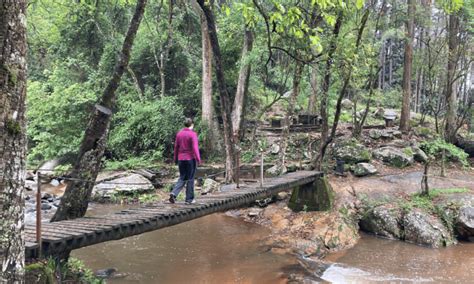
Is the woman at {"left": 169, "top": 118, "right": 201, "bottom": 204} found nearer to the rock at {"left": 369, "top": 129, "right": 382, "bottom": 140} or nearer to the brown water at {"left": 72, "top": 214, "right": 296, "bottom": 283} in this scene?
the brown water at {"left": 72, "top": 214, "right": 296, "bottom": 283}

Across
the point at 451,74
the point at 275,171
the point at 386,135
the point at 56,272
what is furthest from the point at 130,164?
the point at 451,74

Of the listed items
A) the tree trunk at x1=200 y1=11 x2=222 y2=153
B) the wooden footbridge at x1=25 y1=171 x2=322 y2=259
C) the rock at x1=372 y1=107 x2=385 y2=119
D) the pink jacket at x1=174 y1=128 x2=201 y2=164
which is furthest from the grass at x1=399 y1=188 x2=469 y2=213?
the rock at x1=372 y1=107 x2=385 y2=119

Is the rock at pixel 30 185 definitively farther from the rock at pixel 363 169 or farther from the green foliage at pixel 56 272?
the rock at pixel 363 169

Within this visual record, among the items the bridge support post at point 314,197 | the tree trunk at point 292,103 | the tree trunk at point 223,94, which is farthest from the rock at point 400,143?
the tree trunk at point 223,94

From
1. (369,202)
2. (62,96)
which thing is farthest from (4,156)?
(62,96)

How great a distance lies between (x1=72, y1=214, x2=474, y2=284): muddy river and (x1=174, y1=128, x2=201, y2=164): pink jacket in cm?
221

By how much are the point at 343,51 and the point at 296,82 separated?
2.79 meters

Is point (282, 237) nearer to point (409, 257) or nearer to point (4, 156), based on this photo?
point (409, 257)

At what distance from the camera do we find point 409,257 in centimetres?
828

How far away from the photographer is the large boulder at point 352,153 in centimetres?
1355

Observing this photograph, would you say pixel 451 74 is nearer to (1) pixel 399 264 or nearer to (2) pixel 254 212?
(2) pixel 254 212

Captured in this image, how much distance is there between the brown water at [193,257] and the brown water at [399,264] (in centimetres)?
115

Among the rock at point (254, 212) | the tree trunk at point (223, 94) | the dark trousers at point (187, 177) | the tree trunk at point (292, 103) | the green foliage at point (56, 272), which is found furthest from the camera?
the tree trunk at point (292, 103)

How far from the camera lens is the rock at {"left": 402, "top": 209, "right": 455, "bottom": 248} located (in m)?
9.06
